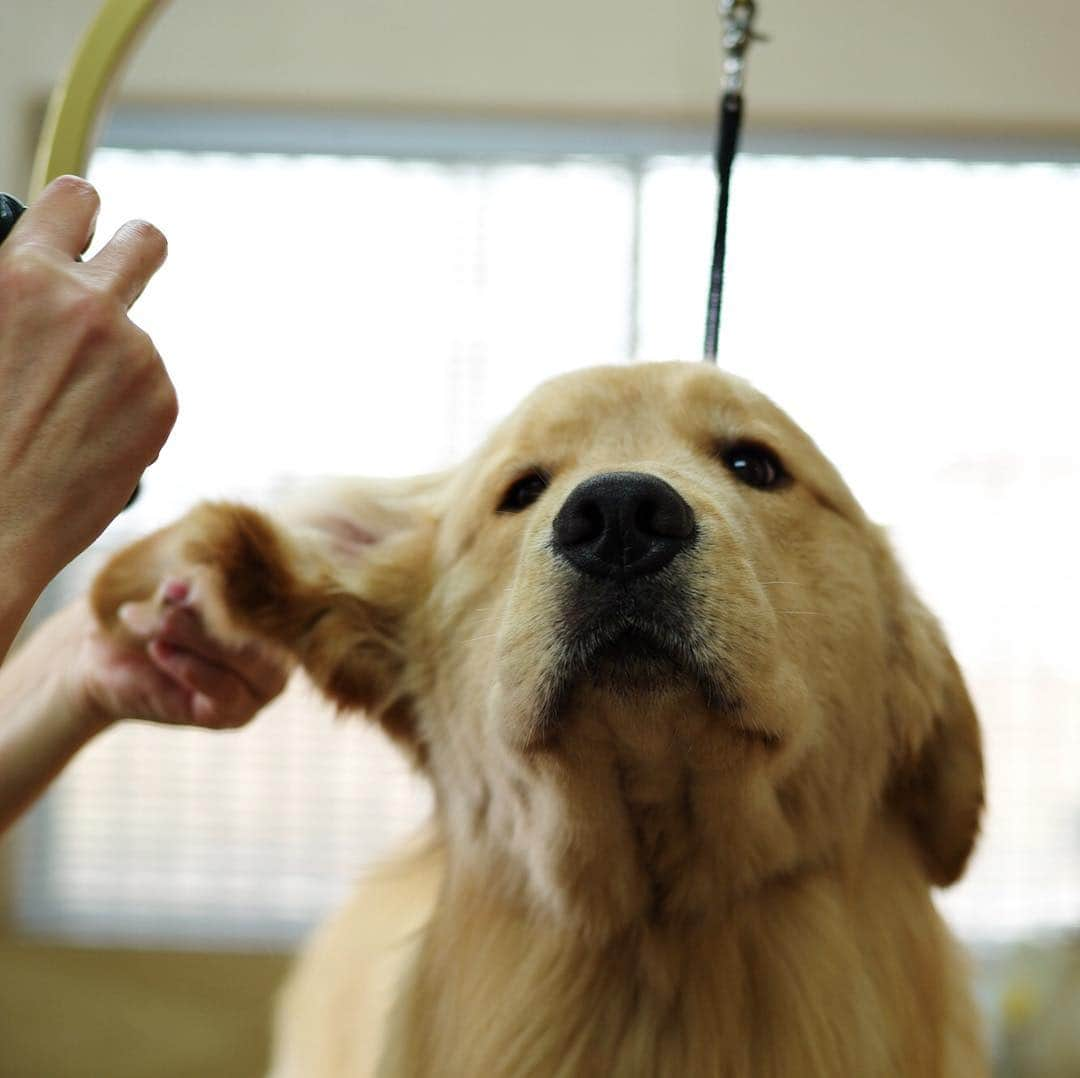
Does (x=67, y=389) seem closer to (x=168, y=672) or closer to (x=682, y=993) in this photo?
(x=168, y=672)

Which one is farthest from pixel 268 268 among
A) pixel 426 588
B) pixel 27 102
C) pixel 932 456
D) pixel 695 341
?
pixel 426 588

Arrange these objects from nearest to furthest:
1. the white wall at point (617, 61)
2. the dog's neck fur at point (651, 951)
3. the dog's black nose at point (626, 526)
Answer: the dog's black nose at point (626, 526) < the dog's neck fur at point (651, 951) < the white wall at point (617, 61)

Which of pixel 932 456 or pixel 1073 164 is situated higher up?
pixel 1073 164

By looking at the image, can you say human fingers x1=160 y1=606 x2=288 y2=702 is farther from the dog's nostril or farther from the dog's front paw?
the dog's nostril

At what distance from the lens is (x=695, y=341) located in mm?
2670

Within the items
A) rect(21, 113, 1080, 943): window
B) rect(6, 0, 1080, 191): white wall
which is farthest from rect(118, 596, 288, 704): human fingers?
rect(6, 0, 1080, 191): white wall

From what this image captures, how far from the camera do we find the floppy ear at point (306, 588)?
101 cm

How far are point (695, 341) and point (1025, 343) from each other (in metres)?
1.00

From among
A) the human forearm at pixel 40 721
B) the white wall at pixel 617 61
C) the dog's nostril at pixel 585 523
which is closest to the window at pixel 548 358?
the white wall at pixel 617 61

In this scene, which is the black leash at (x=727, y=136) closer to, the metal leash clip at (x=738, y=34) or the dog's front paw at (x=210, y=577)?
the metal leash clip at (x=738, y=34)

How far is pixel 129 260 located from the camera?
72 centimetres

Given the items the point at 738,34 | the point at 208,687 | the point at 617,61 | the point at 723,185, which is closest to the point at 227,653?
the point at 208,687

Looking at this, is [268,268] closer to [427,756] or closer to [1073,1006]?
[427,756]

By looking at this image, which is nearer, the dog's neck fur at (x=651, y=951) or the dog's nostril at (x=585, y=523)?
the dog's nostril at (x=585, y=523)
